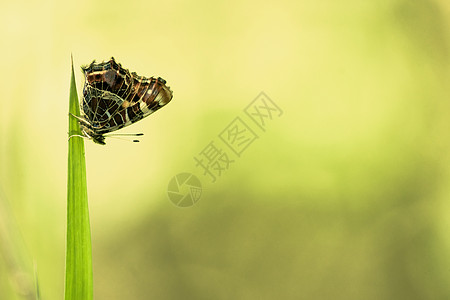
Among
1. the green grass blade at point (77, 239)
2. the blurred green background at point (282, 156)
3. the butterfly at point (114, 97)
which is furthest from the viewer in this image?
the blurred green background at point (282, 156)

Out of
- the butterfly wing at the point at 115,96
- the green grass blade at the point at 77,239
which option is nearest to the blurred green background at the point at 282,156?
the butterfly wing at the point at 115,96

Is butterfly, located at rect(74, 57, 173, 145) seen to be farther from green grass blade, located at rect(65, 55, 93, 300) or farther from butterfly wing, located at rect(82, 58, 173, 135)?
green grass blade, located at rect(65, 55, 93, 300)

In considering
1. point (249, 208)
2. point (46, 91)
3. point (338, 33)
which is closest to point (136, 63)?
point (46, 91)

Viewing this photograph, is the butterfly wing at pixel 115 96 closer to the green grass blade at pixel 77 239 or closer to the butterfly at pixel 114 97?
the butterfly at pixel 114 97

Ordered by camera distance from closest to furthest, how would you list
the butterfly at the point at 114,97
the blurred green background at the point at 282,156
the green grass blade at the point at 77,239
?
the green grass blade at the point at 77,239
the butterfly at the point at 114,97
the blurred green background at the point at 282,156

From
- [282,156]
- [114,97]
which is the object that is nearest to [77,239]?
[114,97]

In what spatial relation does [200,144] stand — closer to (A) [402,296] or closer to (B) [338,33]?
(B) [338,33]

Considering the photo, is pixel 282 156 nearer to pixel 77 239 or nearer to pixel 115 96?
pixel 115 96
